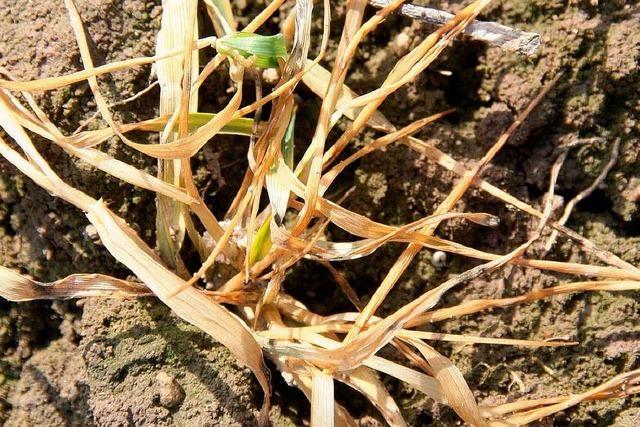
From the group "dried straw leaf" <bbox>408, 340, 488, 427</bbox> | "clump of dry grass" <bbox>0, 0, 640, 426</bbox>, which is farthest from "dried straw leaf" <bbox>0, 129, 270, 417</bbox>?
"dried straw leaf" <bbox>408, 340, 488, 427</bbox>

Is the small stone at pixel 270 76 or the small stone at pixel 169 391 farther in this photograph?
the small stone at pixel 270 76

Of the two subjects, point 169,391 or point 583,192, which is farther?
point 583,192

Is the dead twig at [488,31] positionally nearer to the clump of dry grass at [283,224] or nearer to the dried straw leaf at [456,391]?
the clump of dry grass at [283,224]

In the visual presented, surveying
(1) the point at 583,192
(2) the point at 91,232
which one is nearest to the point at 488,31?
(1) the point at 583,192

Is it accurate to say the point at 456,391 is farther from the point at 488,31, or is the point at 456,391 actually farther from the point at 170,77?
the point at 170,77

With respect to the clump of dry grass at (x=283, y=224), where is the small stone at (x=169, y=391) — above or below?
below

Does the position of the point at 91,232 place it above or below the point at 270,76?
below

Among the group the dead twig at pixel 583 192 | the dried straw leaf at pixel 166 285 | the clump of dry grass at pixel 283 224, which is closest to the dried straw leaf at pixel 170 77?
the clump of dry grass at pixel 283 224
